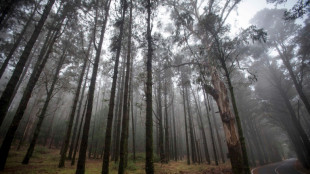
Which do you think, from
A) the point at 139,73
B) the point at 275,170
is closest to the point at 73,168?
the point at 139,73

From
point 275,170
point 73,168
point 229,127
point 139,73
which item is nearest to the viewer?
point 229,127

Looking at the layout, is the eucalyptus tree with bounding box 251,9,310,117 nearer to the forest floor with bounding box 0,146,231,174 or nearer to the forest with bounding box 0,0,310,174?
the forest with bounding box 0,0,310,174

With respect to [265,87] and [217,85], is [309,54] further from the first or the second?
[217,85]

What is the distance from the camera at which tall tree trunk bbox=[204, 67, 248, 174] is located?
693cm

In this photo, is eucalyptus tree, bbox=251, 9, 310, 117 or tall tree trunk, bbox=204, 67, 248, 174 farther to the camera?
eucalyptus tree, bbox=251, 9, 310, 117

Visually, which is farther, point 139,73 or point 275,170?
point 275,170

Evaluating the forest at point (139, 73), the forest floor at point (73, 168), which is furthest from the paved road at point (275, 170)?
the forest floor at point (73, 168)

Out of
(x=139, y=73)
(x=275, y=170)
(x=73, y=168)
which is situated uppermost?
(x=139, y=73)

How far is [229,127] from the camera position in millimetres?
7461

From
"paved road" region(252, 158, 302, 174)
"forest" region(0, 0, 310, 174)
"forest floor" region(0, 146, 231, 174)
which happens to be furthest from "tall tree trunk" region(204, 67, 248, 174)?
"paved road" region(252, 158, 302, 174)

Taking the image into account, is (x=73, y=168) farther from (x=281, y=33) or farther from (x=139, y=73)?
(x=281, y=33)

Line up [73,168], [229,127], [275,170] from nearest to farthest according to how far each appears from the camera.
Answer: [229,127]
[73,168]
[275,170]

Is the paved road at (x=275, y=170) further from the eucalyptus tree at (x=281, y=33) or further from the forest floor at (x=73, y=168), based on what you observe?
the eucalyptus tree at (x=281, y=33)

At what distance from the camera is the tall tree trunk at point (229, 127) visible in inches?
273
